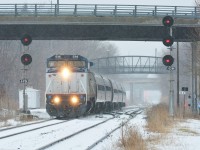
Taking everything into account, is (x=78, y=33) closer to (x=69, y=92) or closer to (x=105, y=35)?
(x=105, y=35)

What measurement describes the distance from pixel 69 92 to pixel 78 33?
1037cm

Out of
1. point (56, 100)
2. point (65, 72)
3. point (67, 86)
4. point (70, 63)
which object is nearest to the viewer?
point (56, 100)

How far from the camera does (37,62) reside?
86.8 metres

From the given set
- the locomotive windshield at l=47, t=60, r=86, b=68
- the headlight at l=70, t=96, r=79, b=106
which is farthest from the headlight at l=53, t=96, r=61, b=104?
the locomotive windshield at l=47, t=60, r=86, b=68

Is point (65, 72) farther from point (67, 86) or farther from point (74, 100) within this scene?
point (74, 100)

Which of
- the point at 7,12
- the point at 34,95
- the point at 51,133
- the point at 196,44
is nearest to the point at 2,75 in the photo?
the point at 34,95

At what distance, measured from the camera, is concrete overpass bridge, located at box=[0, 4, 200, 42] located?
4144 centimetres

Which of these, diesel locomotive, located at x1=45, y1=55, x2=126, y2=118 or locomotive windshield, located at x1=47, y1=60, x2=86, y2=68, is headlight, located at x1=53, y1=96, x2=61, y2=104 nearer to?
diesel locomotive, located at x1=45, y1=55, x2=126, y2=118

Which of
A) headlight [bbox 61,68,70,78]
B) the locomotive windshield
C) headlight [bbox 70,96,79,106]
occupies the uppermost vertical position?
the locomotive windshield

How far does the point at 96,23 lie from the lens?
40969 mm

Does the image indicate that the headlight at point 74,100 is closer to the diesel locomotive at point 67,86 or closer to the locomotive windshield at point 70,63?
the diesel locomotive at point 67,86

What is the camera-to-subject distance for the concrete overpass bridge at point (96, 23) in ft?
136

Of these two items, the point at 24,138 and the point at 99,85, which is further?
the point at 99,85

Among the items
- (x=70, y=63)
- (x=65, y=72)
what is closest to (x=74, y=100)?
(x=65, y=72)
